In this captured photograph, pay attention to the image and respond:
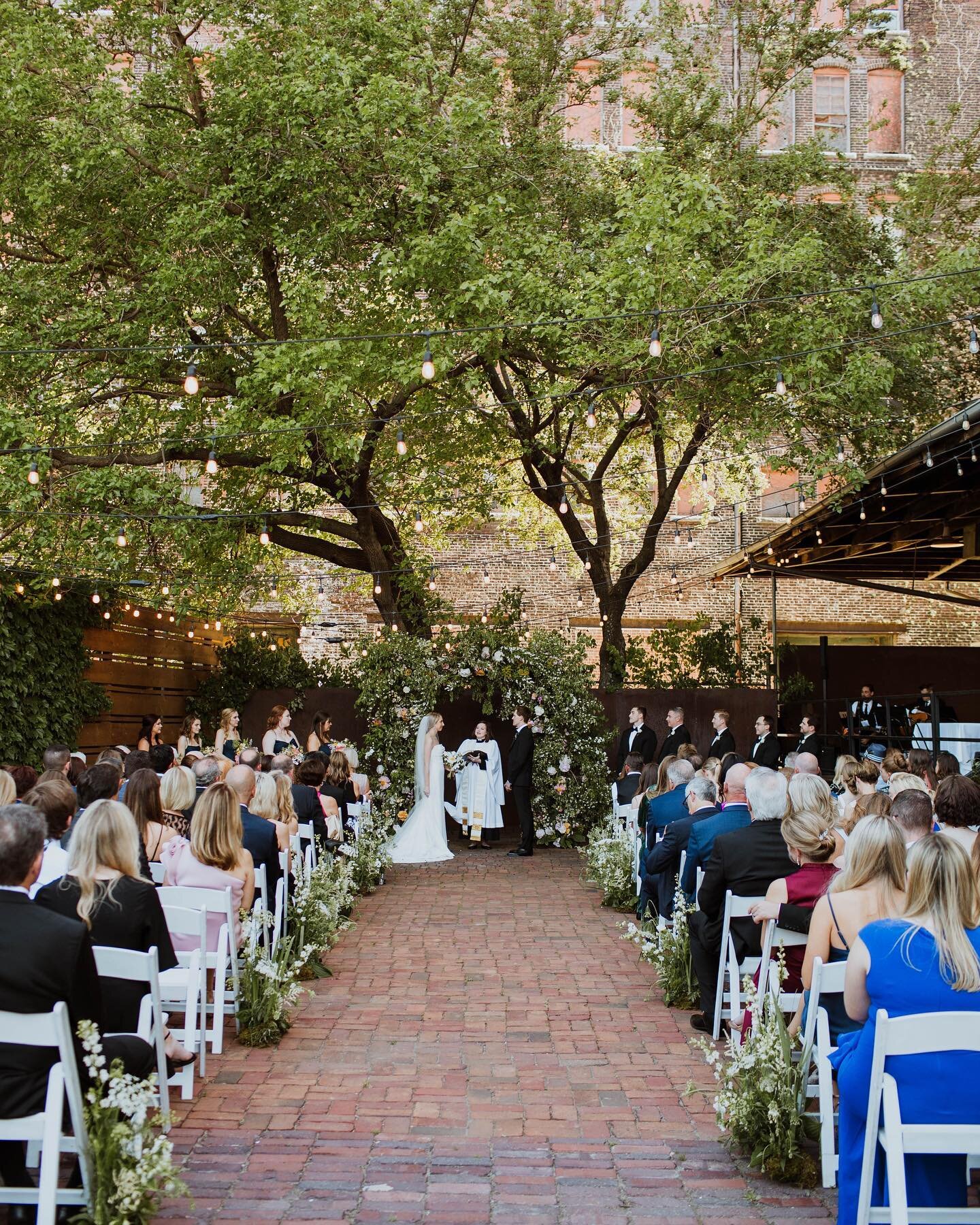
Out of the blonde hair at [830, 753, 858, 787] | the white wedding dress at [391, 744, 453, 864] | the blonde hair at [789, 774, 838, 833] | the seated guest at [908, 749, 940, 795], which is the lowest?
the white wedding dress at [391, 744, 453, 864]

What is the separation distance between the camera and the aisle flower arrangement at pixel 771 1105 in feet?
15.0

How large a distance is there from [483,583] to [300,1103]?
20.9 m

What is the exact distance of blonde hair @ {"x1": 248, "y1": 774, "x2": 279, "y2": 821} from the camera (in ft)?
26.1

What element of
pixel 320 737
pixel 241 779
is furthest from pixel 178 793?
pixel 320 737

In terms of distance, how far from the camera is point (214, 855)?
6254 millimetres

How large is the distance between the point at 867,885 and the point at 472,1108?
7.01 feet

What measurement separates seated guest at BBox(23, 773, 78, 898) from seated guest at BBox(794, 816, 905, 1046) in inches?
138

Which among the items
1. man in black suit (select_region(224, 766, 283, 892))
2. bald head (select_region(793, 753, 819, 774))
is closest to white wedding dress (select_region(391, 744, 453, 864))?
bald head (select_region(793, 753, 819, 774))

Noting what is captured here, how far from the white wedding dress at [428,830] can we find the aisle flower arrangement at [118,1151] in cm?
1116

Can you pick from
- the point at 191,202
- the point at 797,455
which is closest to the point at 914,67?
the point at 797,455

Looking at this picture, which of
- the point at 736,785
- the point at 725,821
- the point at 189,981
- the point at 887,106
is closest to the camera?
the point at 189,981

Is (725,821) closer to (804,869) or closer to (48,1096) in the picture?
(804,869)

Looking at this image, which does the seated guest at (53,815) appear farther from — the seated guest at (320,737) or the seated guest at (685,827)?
the seated guest at (320,737)

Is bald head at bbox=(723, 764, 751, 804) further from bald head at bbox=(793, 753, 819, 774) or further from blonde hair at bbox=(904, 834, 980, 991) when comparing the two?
blonde hair at bbox=(904, 834, 980, 991)
